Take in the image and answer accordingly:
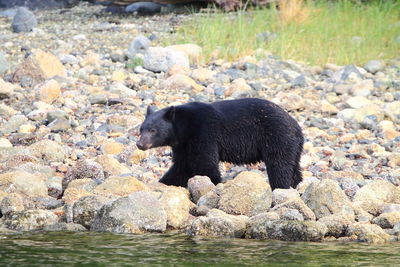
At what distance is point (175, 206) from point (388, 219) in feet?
4.76

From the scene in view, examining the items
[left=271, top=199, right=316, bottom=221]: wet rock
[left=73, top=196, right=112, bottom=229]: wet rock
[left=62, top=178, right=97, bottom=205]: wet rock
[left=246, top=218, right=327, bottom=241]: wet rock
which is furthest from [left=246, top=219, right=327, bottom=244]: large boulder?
[left=62, top=178, right=97, bottom=205]: wet rock

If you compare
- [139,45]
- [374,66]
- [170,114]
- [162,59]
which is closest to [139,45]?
[139,45]

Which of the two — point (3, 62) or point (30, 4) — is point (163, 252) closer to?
point (3, 62)

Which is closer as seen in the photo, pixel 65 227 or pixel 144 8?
pixel 65 227

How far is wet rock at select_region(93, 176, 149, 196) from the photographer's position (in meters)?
6.40

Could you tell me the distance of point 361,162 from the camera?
8.14m

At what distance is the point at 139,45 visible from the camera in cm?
1235

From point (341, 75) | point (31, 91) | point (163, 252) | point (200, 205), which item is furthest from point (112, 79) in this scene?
point (163, 252)

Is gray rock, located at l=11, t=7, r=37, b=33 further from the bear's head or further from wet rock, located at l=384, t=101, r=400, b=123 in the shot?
the bear's head

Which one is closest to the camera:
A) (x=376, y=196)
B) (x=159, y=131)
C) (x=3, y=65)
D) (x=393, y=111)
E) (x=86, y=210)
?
(x=86, y=210)

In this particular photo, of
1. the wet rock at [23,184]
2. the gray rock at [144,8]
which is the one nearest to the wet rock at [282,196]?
the wet rock at [23,184]

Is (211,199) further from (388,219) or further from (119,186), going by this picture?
(388,219)

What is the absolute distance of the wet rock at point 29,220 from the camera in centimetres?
581

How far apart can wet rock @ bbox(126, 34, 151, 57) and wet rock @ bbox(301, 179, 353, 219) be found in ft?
21.0
